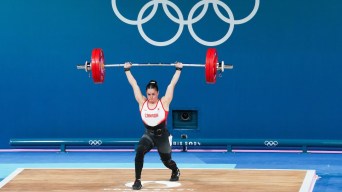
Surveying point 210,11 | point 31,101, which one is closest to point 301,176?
point 210,11

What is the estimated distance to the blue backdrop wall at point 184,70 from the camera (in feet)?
40.7

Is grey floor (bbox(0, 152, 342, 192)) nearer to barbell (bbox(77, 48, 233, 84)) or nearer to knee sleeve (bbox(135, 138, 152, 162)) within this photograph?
barbell (bbox(77, 48, 233, 84))

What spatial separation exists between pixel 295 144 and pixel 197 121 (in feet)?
5.19

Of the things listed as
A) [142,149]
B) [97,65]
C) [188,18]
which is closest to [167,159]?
[142,149]

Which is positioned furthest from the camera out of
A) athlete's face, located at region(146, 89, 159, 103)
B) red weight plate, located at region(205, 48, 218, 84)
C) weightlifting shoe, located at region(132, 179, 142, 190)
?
red weight plate, located at region(205, 48, 218, 84)

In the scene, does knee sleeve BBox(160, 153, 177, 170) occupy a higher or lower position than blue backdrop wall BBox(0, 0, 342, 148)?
lower

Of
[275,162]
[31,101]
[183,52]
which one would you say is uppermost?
[183,52]

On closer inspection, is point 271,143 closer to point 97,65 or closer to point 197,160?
point 197,160

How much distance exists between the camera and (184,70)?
12602 mm

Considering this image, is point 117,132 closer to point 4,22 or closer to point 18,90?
point 18,90

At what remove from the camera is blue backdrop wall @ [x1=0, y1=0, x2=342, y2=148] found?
1239cm

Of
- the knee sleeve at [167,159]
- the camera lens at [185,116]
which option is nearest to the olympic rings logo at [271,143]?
the camera lens at [185,116]

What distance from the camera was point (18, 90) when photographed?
1288 centimetres

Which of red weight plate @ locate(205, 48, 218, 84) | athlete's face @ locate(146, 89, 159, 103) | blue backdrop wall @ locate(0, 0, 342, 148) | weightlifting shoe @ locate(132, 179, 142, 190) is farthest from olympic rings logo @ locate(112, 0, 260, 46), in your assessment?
weightlifting shoe @ locate(132, 179, 142, 190)
